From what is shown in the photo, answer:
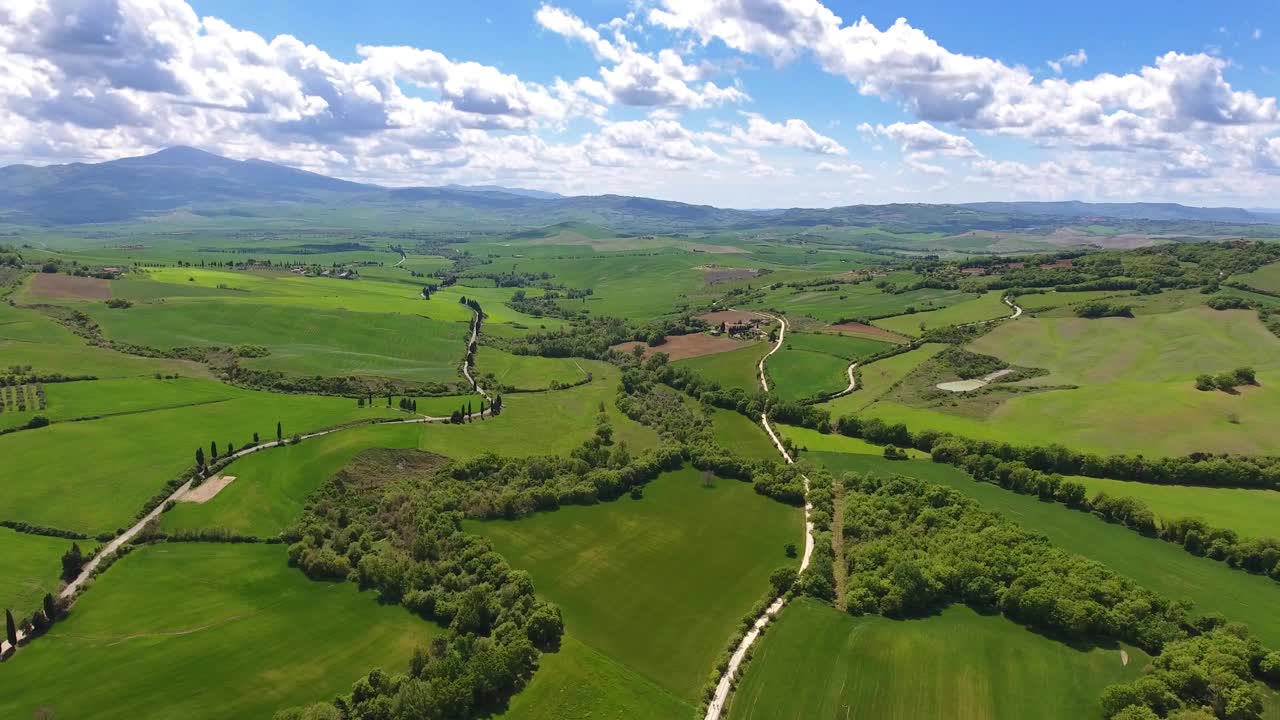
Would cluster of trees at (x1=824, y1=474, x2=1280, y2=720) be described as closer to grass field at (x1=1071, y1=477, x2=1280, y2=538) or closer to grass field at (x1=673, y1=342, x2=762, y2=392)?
grass field at (x1=1071, y1=477, x2=1280, y2=538)

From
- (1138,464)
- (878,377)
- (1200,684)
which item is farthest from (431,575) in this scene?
(878,377)

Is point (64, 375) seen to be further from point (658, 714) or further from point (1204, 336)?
point (1204, 336)

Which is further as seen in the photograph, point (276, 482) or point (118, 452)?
point (118, 452)

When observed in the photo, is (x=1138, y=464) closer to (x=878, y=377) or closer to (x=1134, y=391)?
(x=1134, y=391)

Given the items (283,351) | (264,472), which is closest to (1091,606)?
(264,472)

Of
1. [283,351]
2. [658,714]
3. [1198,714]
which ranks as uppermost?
[283,351]
